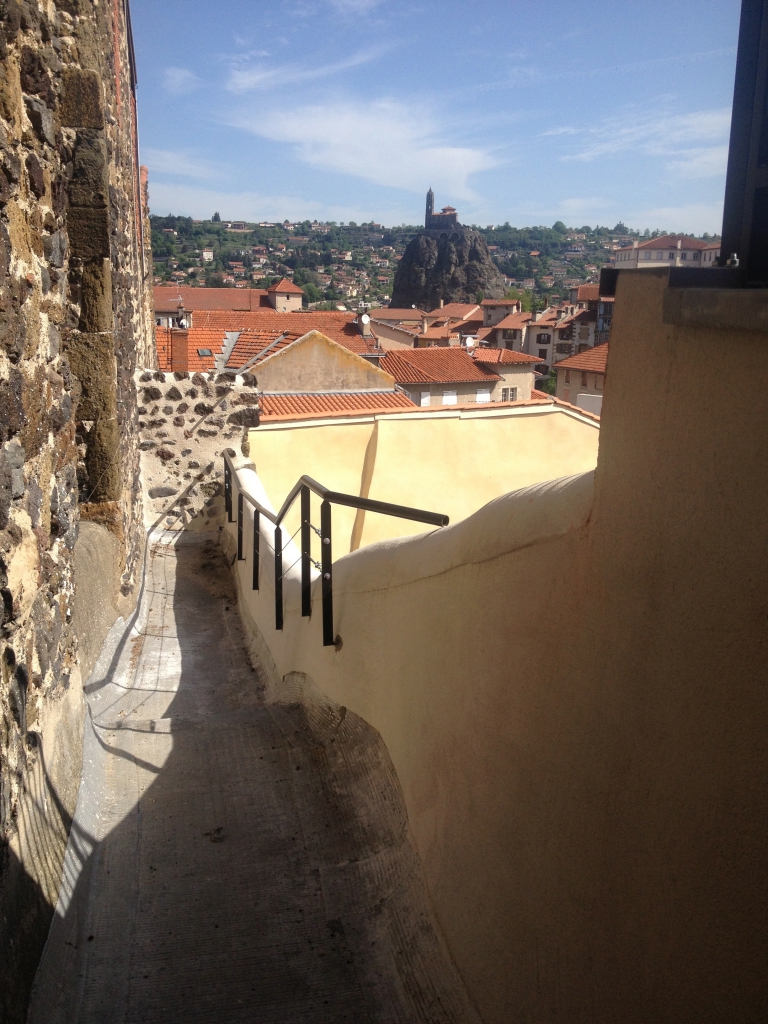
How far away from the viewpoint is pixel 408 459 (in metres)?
7.68

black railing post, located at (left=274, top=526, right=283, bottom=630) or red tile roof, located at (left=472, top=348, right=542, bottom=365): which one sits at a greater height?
red tile roof, located at (left=472, top=348, right=542, bottom=365)

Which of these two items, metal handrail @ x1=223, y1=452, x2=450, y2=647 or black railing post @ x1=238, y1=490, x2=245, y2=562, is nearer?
metal handrail @ x1=223, y1=452, x2=450, y2=647

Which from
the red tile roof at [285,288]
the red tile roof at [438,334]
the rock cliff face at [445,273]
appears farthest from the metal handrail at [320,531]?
the rock cliff face at [445,273]

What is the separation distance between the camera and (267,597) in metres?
4.44

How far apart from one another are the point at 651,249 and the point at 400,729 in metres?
1.69

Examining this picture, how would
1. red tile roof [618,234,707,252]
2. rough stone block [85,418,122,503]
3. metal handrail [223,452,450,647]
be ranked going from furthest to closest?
rough stone block [85,418,122,503] < metal handrail [223,452,450,647] < red tile roof [618,234,707,252]

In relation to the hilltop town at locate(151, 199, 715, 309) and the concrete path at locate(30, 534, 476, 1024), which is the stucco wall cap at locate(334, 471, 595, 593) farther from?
the hilltop town at locate(151, 199, 715, 309)

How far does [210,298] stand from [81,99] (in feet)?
156

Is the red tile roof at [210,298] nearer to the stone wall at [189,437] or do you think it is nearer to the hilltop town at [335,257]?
the hilltop town at [335,257]

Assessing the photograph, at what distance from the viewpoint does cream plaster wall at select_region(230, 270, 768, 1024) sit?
1.17 metres

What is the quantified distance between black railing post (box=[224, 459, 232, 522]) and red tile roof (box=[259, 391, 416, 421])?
275 cm

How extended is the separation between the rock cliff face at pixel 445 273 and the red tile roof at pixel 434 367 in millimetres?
55730

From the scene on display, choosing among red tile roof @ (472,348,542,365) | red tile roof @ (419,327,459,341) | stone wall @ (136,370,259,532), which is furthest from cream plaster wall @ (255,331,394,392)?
red tile roof @ (419,327,459,341)

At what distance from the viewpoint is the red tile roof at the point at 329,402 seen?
34.2 ft
